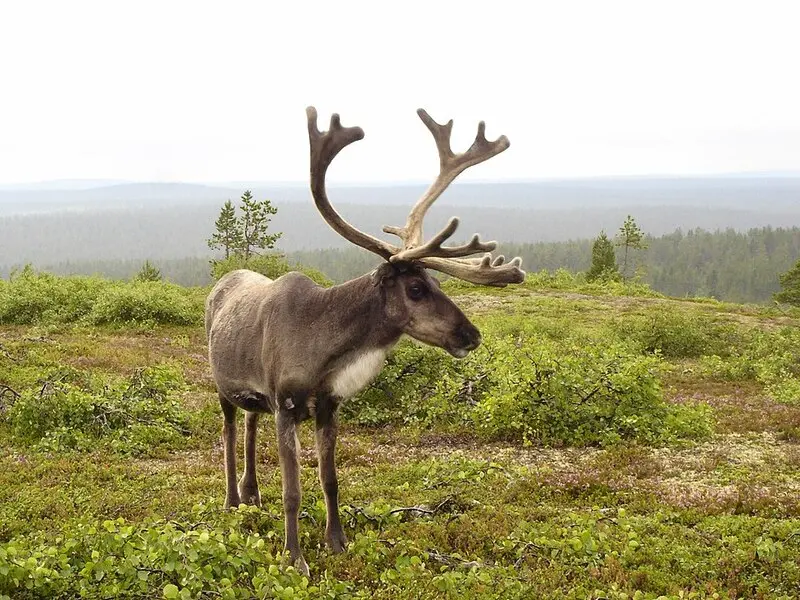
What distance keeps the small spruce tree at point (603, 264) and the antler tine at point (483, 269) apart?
153ft

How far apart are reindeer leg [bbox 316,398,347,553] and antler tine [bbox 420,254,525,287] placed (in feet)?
5.89

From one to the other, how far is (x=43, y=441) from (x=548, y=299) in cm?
2945

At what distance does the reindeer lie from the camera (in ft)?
20.8

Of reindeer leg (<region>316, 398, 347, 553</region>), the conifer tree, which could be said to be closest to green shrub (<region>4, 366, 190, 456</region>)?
reindeer leg (<region>316, 398, 347, 553</region>)

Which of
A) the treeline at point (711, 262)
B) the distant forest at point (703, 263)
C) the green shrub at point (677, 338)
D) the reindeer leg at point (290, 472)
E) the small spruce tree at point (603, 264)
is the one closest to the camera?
the reindeer leg at point (290, 472)

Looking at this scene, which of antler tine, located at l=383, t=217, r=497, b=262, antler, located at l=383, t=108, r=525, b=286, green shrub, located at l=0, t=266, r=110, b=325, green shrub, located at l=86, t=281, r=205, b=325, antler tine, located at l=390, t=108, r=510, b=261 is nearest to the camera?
antler tine, located at l=383, t=217, r=497, b=262

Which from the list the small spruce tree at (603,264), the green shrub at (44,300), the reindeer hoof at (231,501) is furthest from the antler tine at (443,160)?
the small spruce tree at (603,264)

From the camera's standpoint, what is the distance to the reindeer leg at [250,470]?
8.48 metres

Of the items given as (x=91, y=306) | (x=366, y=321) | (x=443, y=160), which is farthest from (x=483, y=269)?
(x=91, y=306)

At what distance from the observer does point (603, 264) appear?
5409 cm

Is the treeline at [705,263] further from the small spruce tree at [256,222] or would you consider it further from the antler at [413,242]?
the antler at [413,242]

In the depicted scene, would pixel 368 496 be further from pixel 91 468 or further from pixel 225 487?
pixel 91 468

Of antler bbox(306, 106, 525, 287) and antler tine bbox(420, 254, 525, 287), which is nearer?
antler bbox(306, 106, 525, 287)

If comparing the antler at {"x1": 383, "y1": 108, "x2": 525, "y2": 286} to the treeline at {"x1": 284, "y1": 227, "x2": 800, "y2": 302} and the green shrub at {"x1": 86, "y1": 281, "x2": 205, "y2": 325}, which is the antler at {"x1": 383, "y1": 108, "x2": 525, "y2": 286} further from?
the treeline at {"x1": 284, "y1": 227, "x2": 800, "y2": 302}
